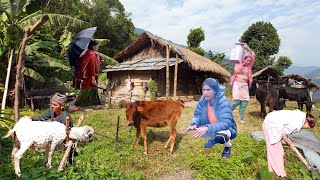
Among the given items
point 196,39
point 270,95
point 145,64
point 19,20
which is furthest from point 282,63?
point 19,20

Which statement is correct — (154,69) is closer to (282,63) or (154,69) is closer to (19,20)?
(19,20)

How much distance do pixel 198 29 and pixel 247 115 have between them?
609 inches

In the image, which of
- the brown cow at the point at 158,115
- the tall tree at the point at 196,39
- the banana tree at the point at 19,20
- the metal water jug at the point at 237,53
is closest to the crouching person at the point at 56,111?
the brown cow at the point at 158,115

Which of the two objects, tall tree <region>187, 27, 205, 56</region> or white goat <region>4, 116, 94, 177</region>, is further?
tall tree <region>187, 27, 205, 56</region>

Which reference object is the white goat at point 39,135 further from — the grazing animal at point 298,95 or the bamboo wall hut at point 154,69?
the bamboo wall hut at point 154,69

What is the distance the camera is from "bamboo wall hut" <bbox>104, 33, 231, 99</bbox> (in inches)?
656

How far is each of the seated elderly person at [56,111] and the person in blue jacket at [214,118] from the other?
2237 millimetres

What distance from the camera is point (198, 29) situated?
82.4ft

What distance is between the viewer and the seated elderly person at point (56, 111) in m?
4.65

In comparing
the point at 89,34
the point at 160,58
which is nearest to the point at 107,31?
the point at 160,58

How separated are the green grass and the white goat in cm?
71

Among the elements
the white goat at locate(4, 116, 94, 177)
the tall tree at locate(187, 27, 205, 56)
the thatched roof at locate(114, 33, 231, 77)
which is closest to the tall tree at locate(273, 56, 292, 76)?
the tall tree at locate(187, 27, 205, 56)

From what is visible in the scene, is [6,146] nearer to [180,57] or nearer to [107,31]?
[180,57]

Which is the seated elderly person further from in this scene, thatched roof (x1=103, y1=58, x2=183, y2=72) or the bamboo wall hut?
the bamboo wall hut
